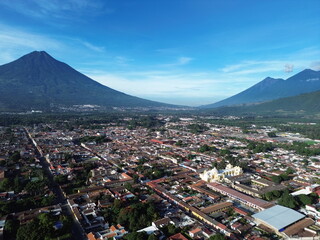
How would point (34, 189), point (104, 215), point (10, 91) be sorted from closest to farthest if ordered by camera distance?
1. point (104, 215)
2. point (34, 189)
3. point (10, 91)

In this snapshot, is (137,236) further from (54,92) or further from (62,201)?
(54,92)

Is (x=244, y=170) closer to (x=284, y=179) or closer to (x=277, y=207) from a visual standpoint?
(x=284, y=179)

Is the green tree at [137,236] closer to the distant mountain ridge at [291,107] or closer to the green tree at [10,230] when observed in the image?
the green tree at [10,230]

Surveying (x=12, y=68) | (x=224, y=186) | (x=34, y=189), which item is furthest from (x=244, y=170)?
(x=12, y=68)

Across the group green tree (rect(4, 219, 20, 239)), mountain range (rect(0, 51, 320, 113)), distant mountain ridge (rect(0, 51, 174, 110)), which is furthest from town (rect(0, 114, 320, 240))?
distant mountain ridge (rect(0, 51, 174, 110))

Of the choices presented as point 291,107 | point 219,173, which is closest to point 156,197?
point 219,173

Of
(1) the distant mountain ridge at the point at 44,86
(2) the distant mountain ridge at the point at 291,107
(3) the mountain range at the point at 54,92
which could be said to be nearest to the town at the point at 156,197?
(3) the mountain range at the point at 54,92
